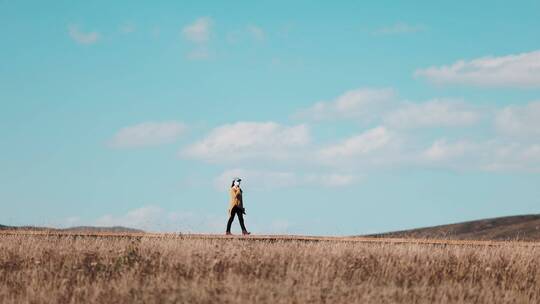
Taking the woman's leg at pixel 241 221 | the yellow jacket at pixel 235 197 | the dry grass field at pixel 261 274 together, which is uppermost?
the yellow jacket at pixel 235 197

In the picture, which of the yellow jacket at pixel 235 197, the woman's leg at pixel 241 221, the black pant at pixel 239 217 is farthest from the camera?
the woman's leg at pixel 241 221

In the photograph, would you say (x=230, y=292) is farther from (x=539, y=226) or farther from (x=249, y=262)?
(x=539, y=226)

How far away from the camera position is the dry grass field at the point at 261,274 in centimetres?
1227

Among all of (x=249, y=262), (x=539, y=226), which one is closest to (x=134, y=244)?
(x=249, y=262)

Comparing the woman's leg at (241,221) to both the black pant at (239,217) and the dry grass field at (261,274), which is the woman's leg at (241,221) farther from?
the dry grass field at (261,274)

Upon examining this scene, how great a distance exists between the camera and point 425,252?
16.7 m

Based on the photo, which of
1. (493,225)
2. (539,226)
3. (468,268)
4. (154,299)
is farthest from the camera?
(493,225)

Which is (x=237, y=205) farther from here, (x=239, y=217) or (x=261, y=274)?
(x=261, y=274)

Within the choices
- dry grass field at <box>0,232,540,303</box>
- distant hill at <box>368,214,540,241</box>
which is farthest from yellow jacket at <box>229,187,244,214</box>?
distant hill at <box>368,214,540,241</box>

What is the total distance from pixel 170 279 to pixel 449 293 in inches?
187

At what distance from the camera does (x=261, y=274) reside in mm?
14000

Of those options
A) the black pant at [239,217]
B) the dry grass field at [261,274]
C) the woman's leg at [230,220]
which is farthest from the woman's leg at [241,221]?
the dry grass field at [261,274]

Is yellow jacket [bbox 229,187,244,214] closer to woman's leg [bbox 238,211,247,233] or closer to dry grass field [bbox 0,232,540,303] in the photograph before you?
woman's leg [bbox 238,211,247,233]

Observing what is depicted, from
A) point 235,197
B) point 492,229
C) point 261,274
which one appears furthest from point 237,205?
point 492,229
